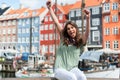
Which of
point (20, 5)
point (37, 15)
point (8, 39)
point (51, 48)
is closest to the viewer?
point (51, 48)

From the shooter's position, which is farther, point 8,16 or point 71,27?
point 8,16

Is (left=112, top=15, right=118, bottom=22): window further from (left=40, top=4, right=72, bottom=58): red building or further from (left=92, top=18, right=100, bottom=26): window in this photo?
(left=40, top=4, right=72, bottom=58): red building

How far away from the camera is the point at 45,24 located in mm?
73312

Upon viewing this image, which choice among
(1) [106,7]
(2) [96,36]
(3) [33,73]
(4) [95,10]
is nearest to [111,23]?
(1) [106,7]

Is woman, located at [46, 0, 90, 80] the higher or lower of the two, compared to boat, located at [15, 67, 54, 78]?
higher

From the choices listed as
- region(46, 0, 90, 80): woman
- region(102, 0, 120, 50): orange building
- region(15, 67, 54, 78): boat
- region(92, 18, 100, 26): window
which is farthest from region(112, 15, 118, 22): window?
region(46, 0, 90, 80): woman

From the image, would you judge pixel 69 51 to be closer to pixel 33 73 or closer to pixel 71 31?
pixel 71 31

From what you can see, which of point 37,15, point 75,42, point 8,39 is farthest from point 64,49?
point 8,39

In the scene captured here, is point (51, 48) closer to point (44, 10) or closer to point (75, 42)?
point (44, 10)

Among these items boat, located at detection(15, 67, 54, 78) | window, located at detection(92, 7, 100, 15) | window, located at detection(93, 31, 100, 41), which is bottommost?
boat, located at detection(15, 67, 54, 78)

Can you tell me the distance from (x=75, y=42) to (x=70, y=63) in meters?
0.24

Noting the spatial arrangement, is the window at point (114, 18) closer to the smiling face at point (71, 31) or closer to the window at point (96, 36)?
the window at point (96, 36)

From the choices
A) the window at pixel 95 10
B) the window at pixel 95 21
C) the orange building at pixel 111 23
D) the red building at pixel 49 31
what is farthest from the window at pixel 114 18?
the red building at pixel 49 31

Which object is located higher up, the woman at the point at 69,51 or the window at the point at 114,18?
the woman at the point at 69,51
